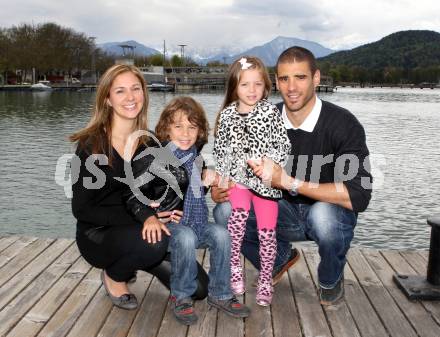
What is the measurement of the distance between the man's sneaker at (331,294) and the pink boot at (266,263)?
0.39 m

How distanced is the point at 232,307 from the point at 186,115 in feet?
4.63

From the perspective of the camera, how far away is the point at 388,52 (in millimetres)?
196250

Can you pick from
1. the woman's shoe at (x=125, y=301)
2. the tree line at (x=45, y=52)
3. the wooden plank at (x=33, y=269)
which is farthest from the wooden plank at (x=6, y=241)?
the tree line at (x=45, y=52)

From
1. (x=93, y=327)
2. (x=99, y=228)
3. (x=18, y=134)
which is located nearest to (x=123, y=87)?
(x=99, y=228)

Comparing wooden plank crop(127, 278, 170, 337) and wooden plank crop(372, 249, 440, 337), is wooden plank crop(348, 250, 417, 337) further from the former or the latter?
wooden plank crop(127, 278, 170, 337)

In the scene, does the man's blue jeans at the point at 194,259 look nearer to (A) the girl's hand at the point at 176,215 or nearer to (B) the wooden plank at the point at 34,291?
(A) the girl's hand at the point at 176,215

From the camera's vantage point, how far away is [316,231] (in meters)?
Result: 3.60

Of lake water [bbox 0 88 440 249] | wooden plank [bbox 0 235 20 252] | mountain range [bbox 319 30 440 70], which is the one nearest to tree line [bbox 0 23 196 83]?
lake water [bbox 0 88 440 249]

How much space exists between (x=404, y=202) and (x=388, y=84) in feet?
539

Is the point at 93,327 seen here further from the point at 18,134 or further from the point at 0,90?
the point at 0,90

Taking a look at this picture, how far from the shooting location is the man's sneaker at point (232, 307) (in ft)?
11.4

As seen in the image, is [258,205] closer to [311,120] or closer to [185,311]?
[311,120]

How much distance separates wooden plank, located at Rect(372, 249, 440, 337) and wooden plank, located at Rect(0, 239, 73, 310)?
2939mm

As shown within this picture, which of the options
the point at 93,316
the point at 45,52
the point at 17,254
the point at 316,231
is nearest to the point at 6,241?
the point at 17,254
